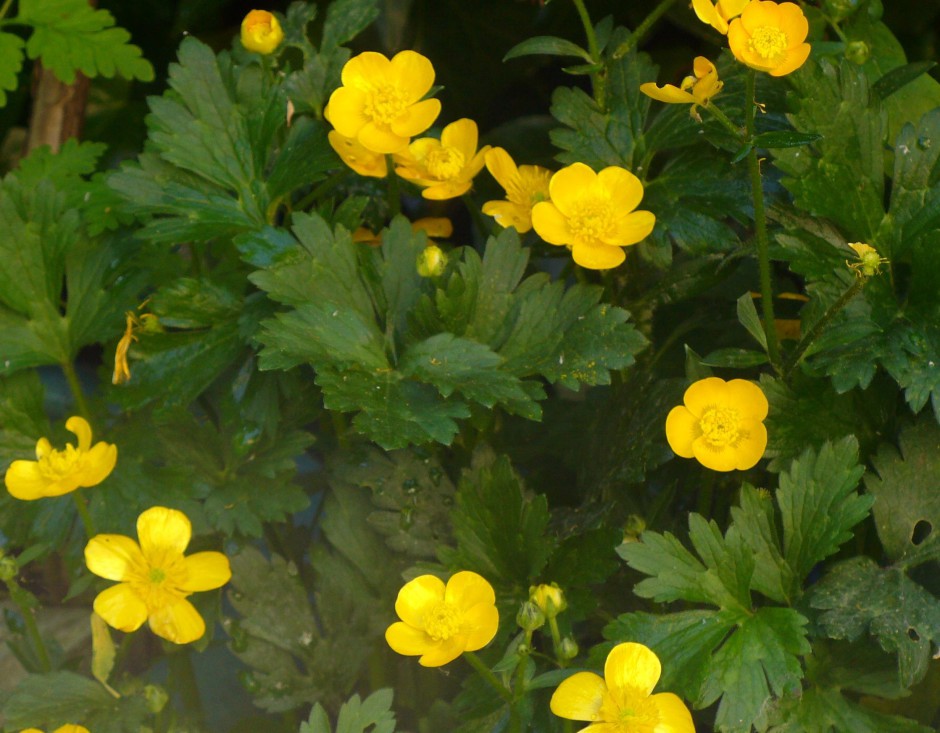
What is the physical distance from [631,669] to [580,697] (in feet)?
0.15

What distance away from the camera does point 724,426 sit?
86 centimetres

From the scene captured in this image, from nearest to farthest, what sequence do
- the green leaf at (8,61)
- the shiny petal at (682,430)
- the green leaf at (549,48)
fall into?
the shiny petal at (682,430) → the green leaf at (549,48) → the green leaf at (8,61)

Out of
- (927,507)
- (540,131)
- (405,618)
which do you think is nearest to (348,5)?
(540,131)

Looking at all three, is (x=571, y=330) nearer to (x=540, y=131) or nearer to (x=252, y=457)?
(x=252, y=457)

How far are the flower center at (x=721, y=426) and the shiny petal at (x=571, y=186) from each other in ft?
0.74

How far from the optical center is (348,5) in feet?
3.53

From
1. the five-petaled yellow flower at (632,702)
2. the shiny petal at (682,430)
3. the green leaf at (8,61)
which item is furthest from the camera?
the green leaf at (8,61)

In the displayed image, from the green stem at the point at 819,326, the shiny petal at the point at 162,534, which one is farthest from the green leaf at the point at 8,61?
the green stem at the point at 819,326

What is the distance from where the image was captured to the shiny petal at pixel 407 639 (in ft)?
2.64

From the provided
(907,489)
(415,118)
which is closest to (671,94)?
(415,118)

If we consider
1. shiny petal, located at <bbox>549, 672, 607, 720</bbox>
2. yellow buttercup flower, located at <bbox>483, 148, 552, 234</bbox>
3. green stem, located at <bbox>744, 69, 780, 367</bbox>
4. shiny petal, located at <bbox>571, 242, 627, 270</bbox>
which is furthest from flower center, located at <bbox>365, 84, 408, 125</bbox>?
shiny petal, located at <bbox>549, 672, 607, 720</bbox>

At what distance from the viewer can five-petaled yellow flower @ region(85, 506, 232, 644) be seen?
905mm

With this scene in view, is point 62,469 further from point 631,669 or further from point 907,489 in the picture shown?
point 907,489

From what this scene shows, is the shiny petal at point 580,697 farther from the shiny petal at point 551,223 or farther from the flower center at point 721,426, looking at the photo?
the shiny petal at point 551,223
